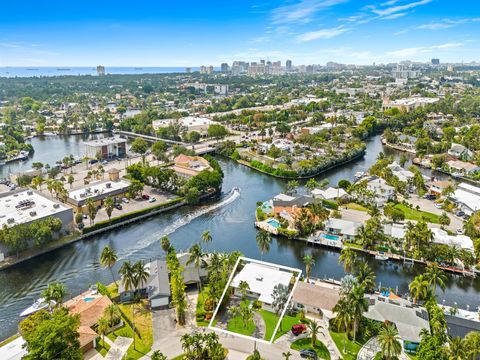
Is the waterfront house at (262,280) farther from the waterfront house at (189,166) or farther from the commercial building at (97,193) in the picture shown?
the waterfront house at (189,166)

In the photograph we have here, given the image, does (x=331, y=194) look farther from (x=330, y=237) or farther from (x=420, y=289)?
(x=420, y=289)

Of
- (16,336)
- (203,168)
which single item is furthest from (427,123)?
(16,336)

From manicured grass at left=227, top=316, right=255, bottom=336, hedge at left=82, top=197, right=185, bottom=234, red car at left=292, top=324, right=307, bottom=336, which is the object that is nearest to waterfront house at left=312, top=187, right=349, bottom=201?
hedge at left=82, top=197, right=185, bottom=234

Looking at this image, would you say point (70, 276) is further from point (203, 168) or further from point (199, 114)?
point (199, 114)

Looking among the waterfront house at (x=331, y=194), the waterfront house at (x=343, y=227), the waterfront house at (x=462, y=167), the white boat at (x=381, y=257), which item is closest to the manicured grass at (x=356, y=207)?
the waterfront house at (x=331, y=194)

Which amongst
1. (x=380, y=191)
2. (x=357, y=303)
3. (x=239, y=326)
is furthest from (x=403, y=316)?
(x=380, y=191)
